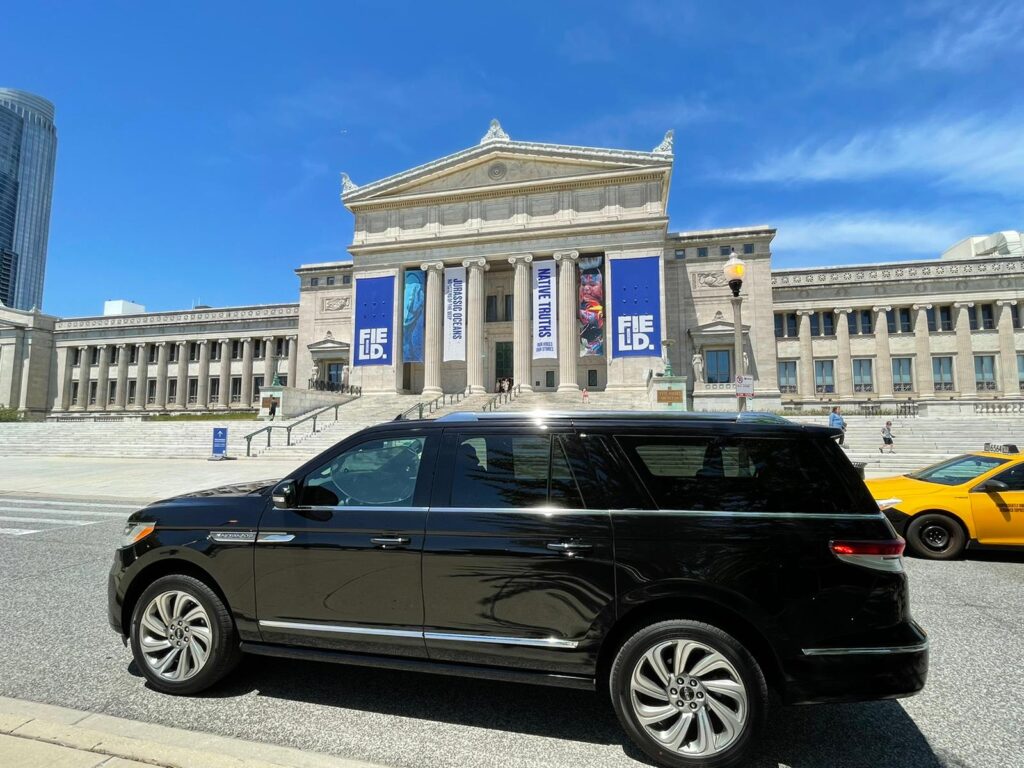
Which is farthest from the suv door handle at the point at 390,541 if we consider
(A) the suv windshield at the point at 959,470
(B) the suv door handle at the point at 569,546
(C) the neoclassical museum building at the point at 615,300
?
(C) the neoclassical museum building at the point at 615,300

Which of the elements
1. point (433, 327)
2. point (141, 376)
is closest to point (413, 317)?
point (433, 327)

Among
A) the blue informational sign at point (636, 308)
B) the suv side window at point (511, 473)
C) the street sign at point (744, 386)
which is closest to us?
the suv side window at point (511, 473)

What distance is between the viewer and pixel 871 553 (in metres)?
2.98

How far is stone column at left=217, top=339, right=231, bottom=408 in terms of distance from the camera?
192 ft

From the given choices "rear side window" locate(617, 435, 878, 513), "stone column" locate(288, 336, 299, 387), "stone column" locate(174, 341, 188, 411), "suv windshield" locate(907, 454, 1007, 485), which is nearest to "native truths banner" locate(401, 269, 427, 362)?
"stone column" locate(288, 336, 299, 387)

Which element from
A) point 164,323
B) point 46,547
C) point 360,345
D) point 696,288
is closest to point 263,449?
point 46,547

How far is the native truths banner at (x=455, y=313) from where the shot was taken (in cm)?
4194

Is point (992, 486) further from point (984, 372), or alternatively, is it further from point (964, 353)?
point (984, 372)

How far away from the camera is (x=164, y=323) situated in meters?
60.8

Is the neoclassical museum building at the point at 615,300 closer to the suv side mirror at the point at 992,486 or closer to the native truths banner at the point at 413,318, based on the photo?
the native truths banner at the point at 413,318

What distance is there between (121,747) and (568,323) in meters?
37.8

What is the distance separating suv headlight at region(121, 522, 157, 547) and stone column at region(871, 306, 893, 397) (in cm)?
5119

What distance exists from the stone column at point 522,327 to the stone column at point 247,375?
32159 mm

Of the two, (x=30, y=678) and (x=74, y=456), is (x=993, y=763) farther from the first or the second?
(x=74, y=456)
